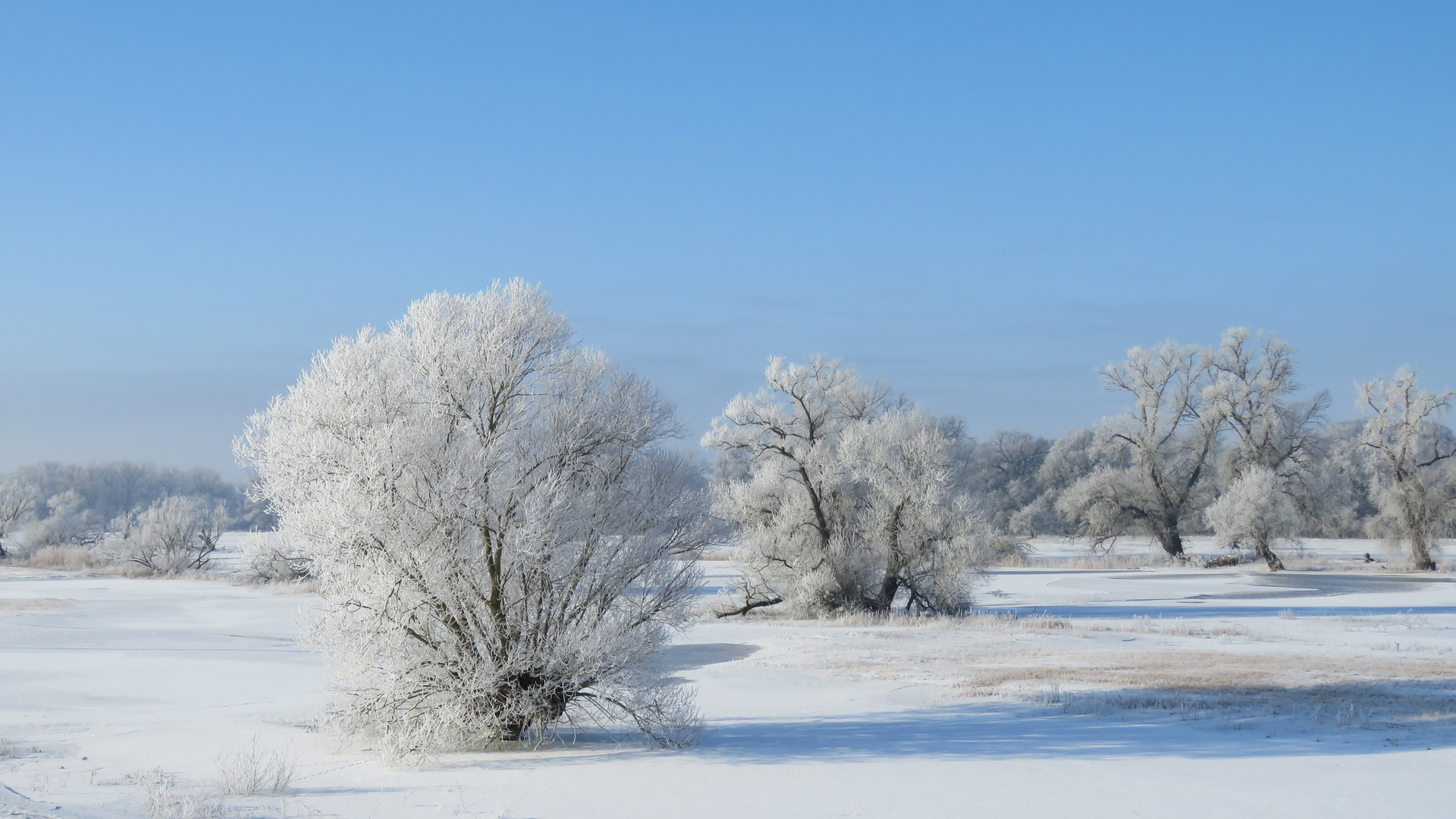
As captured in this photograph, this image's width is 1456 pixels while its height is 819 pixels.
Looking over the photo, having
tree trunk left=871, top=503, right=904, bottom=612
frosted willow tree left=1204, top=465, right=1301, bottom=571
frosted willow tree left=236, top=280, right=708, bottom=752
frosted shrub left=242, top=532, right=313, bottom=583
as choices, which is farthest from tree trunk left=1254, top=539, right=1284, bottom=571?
frosted shrub left=242, top=532, right=313, bottom=583

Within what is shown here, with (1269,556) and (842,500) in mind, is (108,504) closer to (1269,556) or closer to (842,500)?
(842,500)

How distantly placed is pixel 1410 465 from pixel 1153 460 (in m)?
11.0

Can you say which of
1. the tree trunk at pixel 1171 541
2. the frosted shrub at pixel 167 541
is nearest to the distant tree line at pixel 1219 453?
the tree trunk at pixel 1171 541

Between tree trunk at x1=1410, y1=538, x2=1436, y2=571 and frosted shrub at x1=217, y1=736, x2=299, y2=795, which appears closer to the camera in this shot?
frosted shrub at x1=217, y1=736, x2=299, y2=795

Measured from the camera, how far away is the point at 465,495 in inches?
375

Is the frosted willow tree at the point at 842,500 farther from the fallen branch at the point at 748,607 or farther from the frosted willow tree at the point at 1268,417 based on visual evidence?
the frosted willow tree at the point at 1268,417

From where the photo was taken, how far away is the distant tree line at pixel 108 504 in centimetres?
→ 5372

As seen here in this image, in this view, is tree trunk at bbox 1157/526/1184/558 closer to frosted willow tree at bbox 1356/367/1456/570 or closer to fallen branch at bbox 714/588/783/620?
frosted willow tree at bbox 1356/367/1456/570

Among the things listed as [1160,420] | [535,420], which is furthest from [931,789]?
[1160,420]

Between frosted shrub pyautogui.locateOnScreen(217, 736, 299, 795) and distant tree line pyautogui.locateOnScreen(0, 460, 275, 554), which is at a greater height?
distant tree line pyautogui.locateOnScreen(0, 460, 275, 554)

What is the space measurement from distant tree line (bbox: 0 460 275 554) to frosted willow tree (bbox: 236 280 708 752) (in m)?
34.3

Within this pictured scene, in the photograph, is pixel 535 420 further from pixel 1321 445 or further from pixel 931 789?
pixel 1321 445

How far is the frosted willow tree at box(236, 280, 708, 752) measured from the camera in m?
9.54

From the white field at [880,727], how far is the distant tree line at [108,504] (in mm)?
27674
